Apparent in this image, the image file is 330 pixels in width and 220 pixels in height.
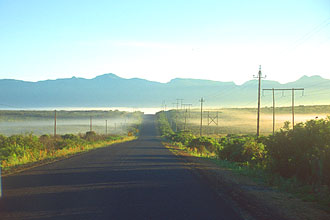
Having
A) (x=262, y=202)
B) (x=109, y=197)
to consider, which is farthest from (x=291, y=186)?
(x=109, y=197)

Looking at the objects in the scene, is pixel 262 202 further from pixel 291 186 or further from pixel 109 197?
pixel 109 197

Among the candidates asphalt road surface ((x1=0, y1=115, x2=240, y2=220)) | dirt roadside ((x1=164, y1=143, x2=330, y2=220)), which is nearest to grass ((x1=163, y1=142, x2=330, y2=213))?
dirt roadside ((x1=164, y1=143, x2=330, y2=220))

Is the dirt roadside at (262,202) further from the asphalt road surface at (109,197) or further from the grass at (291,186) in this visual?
the asphalt road surface at (109,197)

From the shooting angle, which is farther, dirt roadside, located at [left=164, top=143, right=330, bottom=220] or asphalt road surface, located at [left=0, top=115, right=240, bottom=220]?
dirt roadside, located at [left=164, top=143, right=330, bottom=220]

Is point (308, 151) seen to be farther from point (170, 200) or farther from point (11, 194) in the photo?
point (11, 194)

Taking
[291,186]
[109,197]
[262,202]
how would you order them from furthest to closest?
1. [291,186]
2. [262,202]
3. [109,197]

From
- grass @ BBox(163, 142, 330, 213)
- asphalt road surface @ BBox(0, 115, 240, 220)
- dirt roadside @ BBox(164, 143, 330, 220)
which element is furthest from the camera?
grass @ BBox(163, 142, 330, 213)

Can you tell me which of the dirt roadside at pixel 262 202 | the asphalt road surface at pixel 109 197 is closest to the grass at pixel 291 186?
the dirt roadside at pixel 262 202

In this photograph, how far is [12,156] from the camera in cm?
2334

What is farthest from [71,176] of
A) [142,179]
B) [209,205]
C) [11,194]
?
[209,205]

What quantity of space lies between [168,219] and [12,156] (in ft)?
57.1

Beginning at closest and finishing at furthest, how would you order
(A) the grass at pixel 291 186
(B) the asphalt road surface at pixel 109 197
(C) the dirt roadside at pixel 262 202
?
(B) the asphalt road surface at pixel 109 197
(C) the dirt roadside at pixel 262 202
(A) the grass at pixel 291 186

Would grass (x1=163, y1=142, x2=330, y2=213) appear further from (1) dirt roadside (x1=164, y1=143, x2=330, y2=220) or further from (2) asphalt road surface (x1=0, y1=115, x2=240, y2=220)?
(2) asphalt road surface (x1=0, y1=115, x2=240, y2=220)

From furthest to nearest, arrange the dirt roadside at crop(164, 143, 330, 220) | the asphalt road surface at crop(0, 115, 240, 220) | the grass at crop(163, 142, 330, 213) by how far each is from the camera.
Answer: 1. the grass at crop(163, 142, 330, 213)
2. the dirt roadside at crop(164, 143, 330, 220)
3. the asphalt road surface at crop(0, 115, 240, 220)
